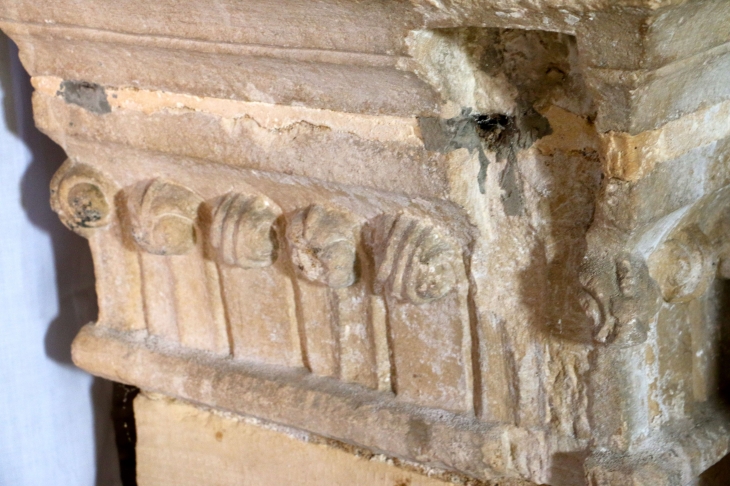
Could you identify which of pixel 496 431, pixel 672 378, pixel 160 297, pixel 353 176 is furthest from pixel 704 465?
pixel 160 297

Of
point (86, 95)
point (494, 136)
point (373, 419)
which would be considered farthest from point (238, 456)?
point (494, 136)

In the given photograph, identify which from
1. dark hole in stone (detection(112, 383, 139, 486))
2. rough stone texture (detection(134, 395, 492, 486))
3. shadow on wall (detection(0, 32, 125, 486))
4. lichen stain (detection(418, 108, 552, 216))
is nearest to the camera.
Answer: lichen stain (detection(418, 108, 552, 216))

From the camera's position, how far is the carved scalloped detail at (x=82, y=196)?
4.96ft

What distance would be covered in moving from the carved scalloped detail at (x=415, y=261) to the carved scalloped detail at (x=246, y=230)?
22cm

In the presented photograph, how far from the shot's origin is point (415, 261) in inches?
46.5

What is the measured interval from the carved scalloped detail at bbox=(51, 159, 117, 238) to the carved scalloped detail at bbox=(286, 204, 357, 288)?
1.35 feet

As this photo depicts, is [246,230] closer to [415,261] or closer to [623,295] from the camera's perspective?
[415,261]

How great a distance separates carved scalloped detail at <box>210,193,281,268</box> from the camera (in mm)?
1356

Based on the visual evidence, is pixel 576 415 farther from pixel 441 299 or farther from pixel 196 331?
pixel 196 331

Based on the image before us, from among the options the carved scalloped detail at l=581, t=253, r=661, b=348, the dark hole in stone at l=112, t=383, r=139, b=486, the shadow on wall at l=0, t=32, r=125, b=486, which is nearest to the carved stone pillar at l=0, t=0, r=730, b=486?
the carved scalloped detail at l=581, t=253, r=661, b=348

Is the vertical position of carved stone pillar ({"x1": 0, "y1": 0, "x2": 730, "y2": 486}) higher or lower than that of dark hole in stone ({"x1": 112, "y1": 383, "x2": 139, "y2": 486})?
higher

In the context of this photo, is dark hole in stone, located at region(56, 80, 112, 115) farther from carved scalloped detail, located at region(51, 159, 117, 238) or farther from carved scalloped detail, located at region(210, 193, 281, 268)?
carved scalloped detail, located at region(210, 193, 281, 268)

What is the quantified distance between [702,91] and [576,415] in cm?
44

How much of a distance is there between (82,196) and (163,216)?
0.56 feet
